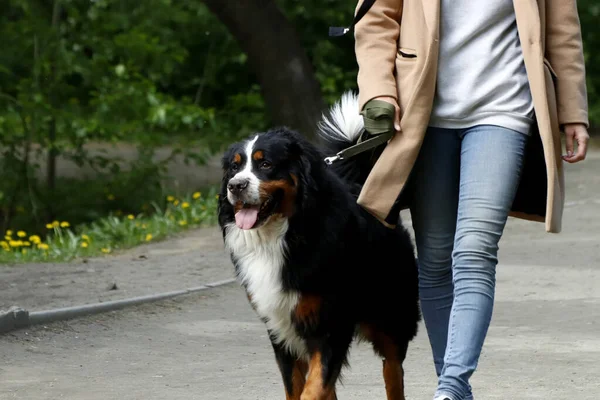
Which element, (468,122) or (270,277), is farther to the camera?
(270,277)

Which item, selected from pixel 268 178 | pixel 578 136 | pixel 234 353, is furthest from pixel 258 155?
pixel 234 353

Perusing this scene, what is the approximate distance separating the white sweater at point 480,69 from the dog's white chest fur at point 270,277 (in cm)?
96

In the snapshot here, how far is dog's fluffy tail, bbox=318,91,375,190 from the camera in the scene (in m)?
5.29

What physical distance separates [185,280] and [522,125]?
4989 millimetres

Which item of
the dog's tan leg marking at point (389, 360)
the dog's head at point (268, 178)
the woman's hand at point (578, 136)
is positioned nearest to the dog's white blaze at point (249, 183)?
the dog's head at point (268, 178)

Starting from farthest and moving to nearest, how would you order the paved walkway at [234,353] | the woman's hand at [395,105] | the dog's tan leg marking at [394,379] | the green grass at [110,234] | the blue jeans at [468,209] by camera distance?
1. the green grass at [110,234]
2. the paved walkway at [234,353]
3. the dog's tan leg marking at [394,379]
4. the woman's hand at [395,105]
5. the blue jeans at [468,209]

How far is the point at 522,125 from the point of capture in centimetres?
427

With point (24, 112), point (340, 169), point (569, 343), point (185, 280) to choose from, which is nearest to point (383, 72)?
point (340, 169)

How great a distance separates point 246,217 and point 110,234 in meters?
7.14

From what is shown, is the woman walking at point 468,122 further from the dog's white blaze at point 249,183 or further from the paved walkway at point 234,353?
the paved walkway at point 234,353

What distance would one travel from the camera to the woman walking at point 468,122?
13.8ft

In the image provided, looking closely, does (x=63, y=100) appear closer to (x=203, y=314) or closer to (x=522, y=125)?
(x=203, y=314)

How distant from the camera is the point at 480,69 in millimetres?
4262

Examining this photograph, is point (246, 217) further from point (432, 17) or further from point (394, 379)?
point (432, 17)
